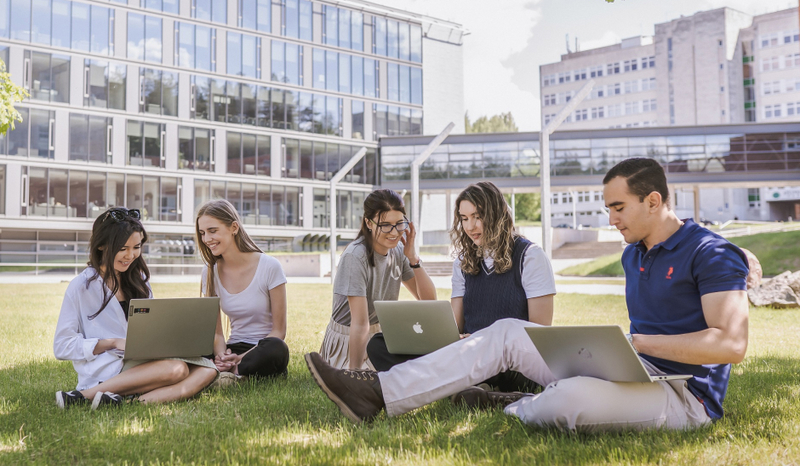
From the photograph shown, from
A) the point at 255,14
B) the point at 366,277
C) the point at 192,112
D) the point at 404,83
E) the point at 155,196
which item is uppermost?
the point at 255,14

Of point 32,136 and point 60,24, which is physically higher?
point 60,24

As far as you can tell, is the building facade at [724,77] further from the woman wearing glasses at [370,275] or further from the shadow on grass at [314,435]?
the shadow on grass at [314,435]

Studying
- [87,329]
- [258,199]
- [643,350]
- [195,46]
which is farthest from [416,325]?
[195,46]

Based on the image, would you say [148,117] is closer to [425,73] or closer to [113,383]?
[425,73]

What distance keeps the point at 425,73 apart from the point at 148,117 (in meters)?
21.4

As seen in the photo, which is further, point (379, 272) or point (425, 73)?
point (425, 73)

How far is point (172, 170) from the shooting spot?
3631 centimetres

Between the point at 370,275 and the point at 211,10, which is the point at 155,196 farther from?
the point at 370,275

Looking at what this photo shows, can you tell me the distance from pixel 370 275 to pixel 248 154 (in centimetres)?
3541

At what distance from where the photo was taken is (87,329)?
14.5 ft

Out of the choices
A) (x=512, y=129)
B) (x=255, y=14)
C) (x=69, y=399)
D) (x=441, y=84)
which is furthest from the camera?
(x=512, y=129)

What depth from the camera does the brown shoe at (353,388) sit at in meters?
3.60

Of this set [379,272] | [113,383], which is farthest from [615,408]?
[113,383]

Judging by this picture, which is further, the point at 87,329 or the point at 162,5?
the point at 162,5
